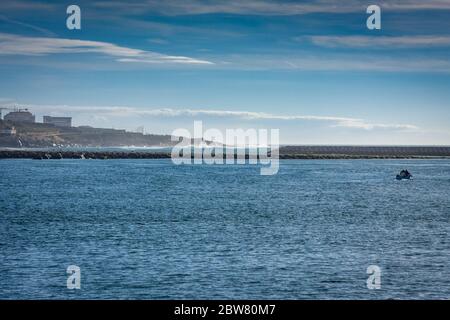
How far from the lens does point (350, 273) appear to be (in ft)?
105

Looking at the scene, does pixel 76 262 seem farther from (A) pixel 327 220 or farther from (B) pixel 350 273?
(A) pixel 327 220

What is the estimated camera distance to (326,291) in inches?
1111

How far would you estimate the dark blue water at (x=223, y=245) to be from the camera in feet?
94.6

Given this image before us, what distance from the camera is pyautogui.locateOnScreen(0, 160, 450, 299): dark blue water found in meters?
28.8

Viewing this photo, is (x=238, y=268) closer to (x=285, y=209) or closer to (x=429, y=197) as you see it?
(x=285, y=209)

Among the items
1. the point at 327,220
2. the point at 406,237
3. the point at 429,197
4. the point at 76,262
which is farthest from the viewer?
the point at 429,197

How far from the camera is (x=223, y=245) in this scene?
39.9 m

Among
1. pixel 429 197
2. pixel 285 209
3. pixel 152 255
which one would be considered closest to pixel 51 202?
pixel 285 209

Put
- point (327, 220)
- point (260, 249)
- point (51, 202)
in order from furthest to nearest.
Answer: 1. point (51, 202)
2. point (327, 220)
3. point (260, 249)

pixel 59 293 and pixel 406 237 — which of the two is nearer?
pixel 59 293

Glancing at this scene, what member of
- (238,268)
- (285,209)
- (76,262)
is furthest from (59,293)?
(285,209)

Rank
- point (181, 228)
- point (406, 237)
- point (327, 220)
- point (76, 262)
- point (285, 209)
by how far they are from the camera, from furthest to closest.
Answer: point (285, 209) → point (327, 220) → point (181, 228) → point (406, 237) → point (76, 262)

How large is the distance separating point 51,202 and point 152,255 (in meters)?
34.9

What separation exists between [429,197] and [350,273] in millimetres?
47029
